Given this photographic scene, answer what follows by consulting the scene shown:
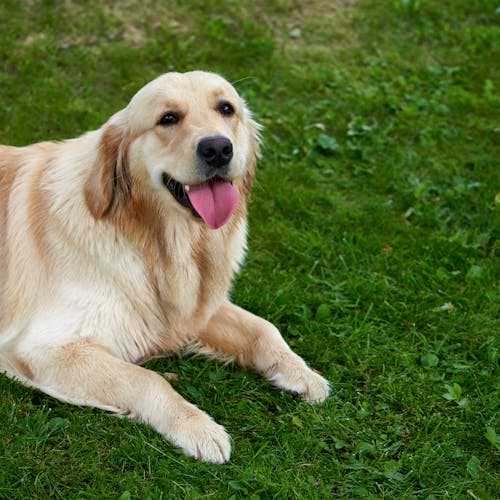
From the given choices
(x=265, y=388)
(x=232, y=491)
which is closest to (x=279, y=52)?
(x=265, y=388)

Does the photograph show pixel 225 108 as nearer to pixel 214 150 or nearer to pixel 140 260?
pixel 214 150

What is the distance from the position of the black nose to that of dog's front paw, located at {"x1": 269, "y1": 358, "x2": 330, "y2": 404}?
1.03 m

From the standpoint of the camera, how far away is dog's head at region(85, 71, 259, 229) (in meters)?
3.16

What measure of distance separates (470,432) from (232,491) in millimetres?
1117

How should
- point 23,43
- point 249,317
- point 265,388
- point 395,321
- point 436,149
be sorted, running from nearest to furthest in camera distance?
point 265,388, point 249,317, point 395,321, point 436,149, point 23,43

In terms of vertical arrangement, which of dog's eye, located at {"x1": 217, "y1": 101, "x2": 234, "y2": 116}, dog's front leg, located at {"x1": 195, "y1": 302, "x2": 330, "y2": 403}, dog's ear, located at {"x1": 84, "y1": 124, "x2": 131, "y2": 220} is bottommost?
dog's front leg, located at {"x1": 195, "y1": 302, "x2": 330, "y2": 403}

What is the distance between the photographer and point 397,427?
3.18m

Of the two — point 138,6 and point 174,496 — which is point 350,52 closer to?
point 138,6

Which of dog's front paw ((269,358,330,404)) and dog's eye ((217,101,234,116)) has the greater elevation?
dog's eye ((217,101,234,116))

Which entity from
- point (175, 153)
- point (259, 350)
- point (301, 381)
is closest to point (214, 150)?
Result: point (175, 153)

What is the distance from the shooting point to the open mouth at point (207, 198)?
10.6ft

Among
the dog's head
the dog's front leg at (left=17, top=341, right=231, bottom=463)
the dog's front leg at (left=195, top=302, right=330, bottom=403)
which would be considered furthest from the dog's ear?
the dog's front leg at (left=195, top=302, right=330, bottom=403)

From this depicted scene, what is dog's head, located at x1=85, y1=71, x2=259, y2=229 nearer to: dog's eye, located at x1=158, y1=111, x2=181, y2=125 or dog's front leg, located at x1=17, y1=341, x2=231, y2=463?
dog's eye, located at x1=158, y1=111, x2=181, y2=125

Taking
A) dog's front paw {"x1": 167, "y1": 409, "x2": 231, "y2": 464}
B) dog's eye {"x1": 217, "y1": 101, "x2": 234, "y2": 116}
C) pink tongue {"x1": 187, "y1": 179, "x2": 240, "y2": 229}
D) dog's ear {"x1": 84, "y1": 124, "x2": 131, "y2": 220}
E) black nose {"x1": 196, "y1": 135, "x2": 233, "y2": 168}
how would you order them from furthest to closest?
dog's eye {"x1": 217, "y1": 101, "x2": 234, "y2": 116} < dog's ear {"x1": 84, "y1": 124, "x2": 131, "y2": 220} < pink tongue {"x1": 187, "y1": 179, "x2": 240, "y2": 229} < black nose {"x1": 196, "y1": 135, "x2": 233, "y2": 168} < dog's front paw {"x1": 167, "y1": 409, "x2": 231, "y2": 464}
